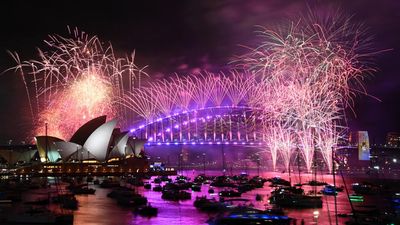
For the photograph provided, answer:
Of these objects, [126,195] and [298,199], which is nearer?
[298,199]

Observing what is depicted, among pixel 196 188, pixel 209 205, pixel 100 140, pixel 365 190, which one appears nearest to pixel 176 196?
pixel 209 205

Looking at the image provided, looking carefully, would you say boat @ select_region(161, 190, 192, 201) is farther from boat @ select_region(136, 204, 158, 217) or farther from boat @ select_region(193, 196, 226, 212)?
boat @ select_region(136, 204, 158, 217)

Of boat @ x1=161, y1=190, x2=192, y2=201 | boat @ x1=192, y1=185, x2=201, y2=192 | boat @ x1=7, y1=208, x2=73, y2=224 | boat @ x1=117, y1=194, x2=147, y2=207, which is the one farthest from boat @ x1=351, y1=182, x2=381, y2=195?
boat @ x1=7, y1=208, x2=73, y2=224

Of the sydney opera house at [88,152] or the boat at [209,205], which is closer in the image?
the boat at [209,205]

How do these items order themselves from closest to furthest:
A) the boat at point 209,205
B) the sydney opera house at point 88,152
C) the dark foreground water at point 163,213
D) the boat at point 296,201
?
the dark foreground water at point 163,213 → the boat at point 209,205 → the boat at point 296,201 → the sydney opera house at point 88,152

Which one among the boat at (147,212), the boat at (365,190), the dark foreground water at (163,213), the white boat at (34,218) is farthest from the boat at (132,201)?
the boat at (365,190)

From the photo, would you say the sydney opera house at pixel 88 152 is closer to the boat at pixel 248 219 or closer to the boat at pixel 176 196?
the boat at pixel 176 196

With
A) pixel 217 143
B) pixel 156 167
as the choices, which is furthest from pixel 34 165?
pixel 217 143

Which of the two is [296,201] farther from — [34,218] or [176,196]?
[34,218]

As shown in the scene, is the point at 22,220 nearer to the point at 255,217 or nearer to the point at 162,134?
the point at 255,217
